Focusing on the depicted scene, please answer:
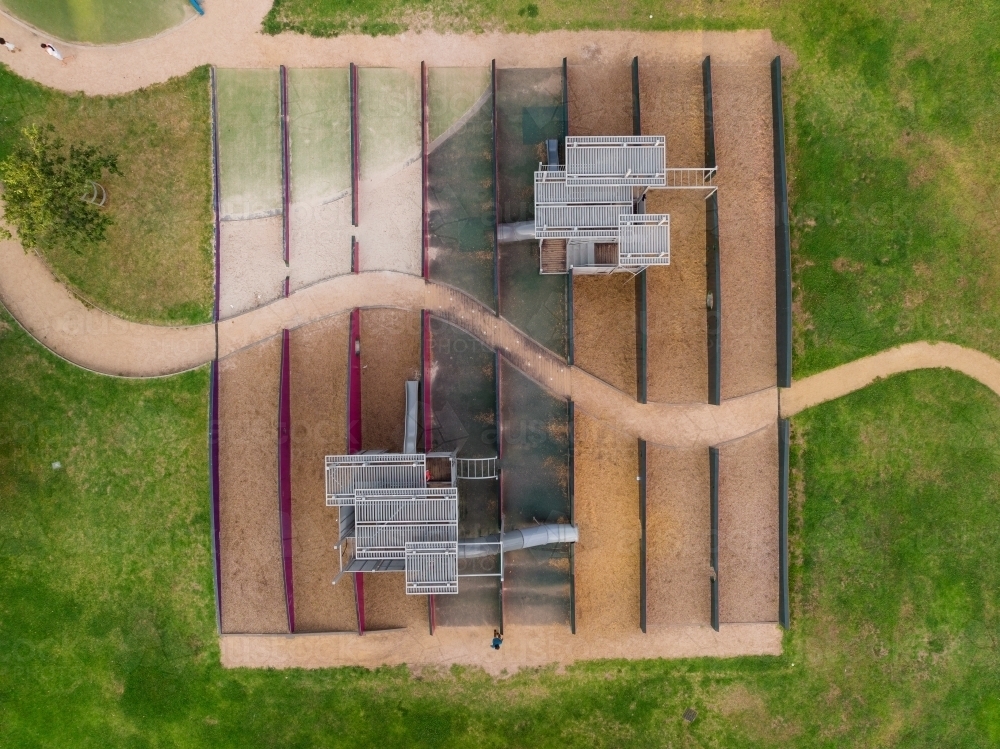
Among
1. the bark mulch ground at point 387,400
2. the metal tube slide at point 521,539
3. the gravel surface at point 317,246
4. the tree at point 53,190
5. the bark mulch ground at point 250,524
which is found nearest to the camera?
the tree at point 53,190

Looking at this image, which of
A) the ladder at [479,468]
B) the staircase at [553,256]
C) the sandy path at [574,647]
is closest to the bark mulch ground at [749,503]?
the sandy path at [574,647]

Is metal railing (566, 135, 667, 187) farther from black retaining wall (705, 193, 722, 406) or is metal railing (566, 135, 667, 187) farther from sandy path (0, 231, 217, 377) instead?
sandy path (0, 231, 217, 377)

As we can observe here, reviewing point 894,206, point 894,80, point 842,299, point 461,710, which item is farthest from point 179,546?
point 894,80

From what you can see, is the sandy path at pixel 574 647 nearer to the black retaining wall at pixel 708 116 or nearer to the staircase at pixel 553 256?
the staircase at pixel 553 256

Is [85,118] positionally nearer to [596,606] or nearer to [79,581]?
[79,581]

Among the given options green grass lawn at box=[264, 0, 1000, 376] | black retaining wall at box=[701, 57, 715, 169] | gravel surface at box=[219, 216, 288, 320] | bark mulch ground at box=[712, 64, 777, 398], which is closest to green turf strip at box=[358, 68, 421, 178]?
green grass lawn at box=[264, 0, 1000, 376]
